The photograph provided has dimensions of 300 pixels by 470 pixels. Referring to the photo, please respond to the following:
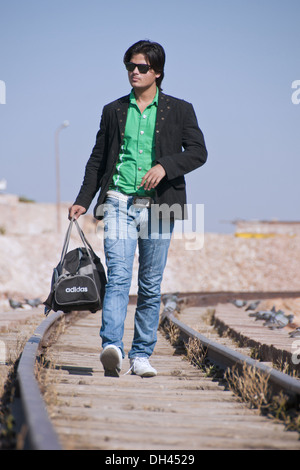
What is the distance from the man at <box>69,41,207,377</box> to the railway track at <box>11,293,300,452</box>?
41 centimetres

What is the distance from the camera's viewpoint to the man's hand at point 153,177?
14.6 feet

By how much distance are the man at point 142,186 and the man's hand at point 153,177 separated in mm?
46

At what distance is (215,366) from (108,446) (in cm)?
259

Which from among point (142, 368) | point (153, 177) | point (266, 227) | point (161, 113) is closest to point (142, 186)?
point (153, 177)

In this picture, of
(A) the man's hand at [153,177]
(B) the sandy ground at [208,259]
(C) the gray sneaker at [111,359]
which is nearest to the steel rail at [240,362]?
(C) the gray sneaker at [111,359]

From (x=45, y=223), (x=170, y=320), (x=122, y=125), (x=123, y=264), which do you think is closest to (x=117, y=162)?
(x=122, y=125)

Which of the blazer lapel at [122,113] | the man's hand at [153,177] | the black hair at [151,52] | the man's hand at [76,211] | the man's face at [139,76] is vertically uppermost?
the black hair at [151,52]

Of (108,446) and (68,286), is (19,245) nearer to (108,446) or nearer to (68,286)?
(68,286)

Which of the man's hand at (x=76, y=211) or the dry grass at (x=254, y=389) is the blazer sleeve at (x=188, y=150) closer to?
the man's hand at (x=76, y=211)

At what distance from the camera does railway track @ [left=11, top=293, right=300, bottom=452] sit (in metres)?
2.89

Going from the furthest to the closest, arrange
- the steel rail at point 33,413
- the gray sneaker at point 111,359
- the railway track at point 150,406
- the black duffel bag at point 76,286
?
the black duffel bag at point 76,286, the gray sneaker at point 111,359, the railway track at point 150,406, the steel rail at point 33,413

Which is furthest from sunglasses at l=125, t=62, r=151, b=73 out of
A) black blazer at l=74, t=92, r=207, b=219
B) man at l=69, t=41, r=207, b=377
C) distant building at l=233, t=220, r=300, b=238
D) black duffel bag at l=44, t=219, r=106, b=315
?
distant building at l=233, t=220, r=300, b=238

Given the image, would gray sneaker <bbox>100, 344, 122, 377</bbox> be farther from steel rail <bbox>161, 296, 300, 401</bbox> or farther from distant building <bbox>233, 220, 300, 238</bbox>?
distant building <bbox>233, 220, 300, 238</bbox>

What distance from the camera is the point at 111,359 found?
4.46m
